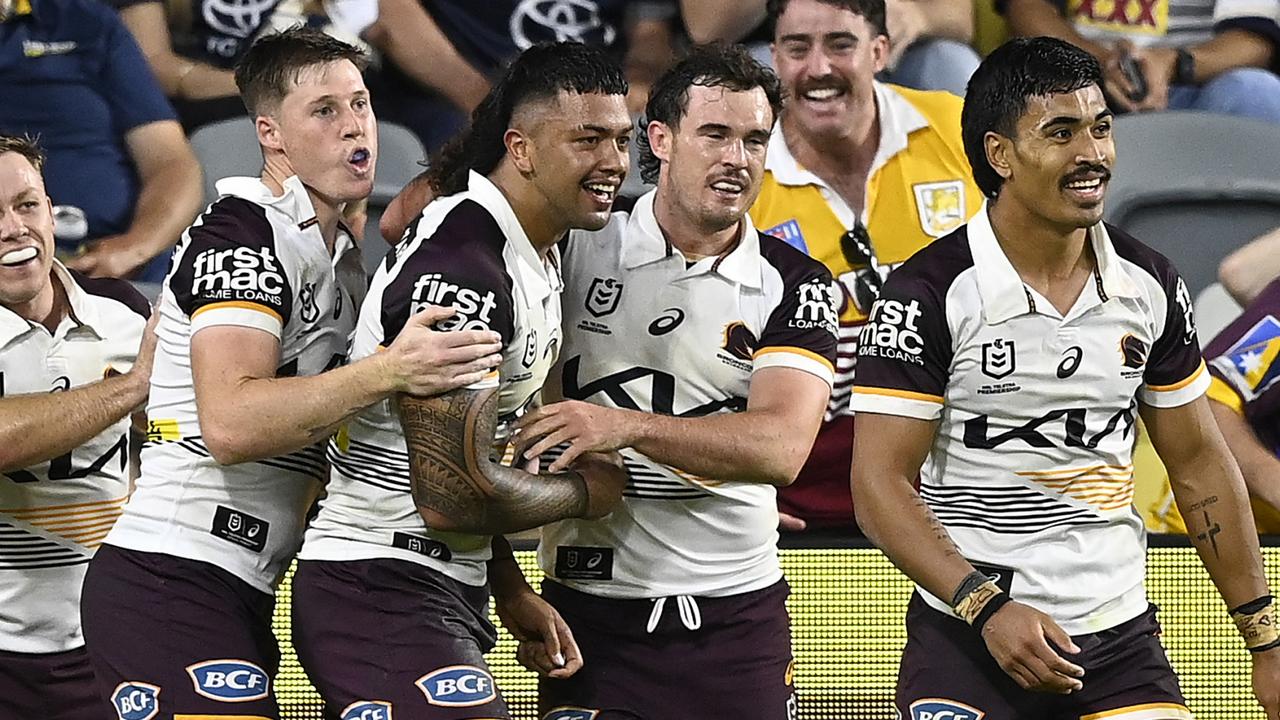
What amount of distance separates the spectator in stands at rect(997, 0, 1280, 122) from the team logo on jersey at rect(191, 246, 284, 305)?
386cm

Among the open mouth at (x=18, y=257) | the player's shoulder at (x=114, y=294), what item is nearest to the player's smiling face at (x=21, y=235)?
the open mouth at (x=18, y=257)

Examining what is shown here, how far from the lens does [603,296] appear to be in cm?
392

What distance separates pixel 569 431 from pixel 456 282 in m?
0.36

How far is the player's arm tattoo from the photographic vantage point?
11.1 feet

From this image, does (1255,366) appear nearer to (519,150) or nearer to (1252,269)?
(1252,269)

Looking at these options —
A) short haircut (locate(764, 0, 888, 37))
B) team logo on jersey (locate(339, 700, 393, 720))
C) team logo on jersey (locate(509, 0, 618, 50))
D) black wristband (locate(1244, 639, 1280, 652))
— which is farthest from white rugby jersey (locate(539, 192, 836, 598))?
team logo on jersey (locate(509, 0, 618, 50))

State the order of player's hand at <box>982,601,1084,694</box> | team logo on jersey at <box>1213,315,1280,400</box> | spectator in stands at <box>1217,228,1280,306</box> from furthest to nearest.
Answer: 1. spectator in stands at <box>1217,228,1280,306</box>
2. team logo on jersey at <box>1213,315,1280,400</box>
3. player's hand at <box>982,601,1084,694</box>

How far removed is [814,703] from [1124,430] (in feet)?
3.97

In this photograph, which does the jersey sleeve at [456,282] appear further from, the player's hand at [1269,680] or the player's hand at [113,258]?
the player's hand at [113,258]

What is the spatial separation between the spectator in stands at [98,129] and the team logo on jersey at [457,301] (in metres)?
2.78

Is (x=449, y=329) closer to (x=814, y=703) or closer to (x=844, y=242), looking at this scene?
(x=814, y=703)

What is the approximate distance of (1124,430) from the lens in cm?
367

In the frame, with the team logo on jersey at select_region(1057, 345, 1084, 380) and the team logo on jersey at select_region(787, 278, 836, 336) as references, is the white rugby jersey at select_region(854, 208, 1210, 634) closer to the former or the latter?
the team logo on jersey at select_region(1057, 345, 1084, 380)

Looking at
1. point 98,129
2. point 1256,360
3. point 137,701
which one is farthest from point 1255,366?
point 98,129
